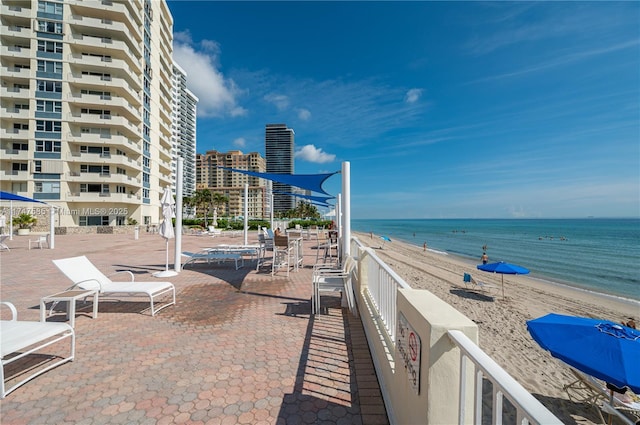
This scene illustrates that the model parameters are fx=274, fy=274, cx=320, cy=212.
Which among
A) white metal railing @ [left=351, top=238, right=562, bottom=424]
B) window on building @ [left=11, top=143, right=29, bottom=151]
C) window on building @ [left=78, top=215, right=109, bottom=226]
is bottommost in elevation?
white metal railing @ [left=351, top=238, right=562, bottom=424]

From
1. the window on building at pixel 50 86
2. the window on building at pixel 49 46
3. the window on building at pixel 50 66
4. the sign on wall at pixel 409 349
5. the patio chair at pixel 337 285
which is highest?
the window on building at pixel 49 46

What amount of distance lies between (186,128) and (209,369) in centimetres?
10316

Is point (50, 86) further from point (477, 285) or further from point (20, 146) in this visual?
point (477, 285)

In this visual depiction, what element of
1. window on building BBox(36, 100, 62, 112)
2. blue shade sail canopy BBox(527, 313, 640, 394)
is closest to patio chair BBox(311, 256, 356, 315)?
blue shade sail canopy BBox(527, 313, 640, 394)

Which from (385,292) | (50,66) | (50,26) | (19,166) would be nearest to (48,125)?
(19,166)

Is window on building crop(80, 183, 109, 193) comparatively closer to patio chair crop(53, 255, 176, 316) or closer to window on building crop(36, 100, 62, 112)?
window on building crop(36, 100, 62, 112)

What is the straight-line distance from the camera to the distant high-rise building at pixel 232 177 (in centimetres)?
10368

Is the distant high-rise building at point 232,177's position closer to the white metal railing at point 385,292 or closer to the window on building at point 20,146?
the window on building at point 20,146

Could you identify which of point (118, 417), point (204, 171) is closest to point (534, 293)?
point (118, 417)

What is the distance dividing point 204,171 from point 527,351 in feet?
422

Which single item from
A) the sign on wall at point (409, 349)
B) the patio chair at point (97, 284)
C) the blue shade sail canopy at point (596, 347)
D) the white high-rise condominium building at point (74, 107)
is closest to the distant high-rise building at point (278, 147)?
the white high-rise condominium building at point (74, 107)

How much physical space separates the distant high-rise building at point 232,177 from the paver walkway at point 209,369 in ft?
321

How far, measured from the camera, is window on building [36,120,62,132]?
27344mm

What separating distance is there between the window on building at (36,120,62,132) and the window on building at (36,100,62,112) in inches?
48.0
